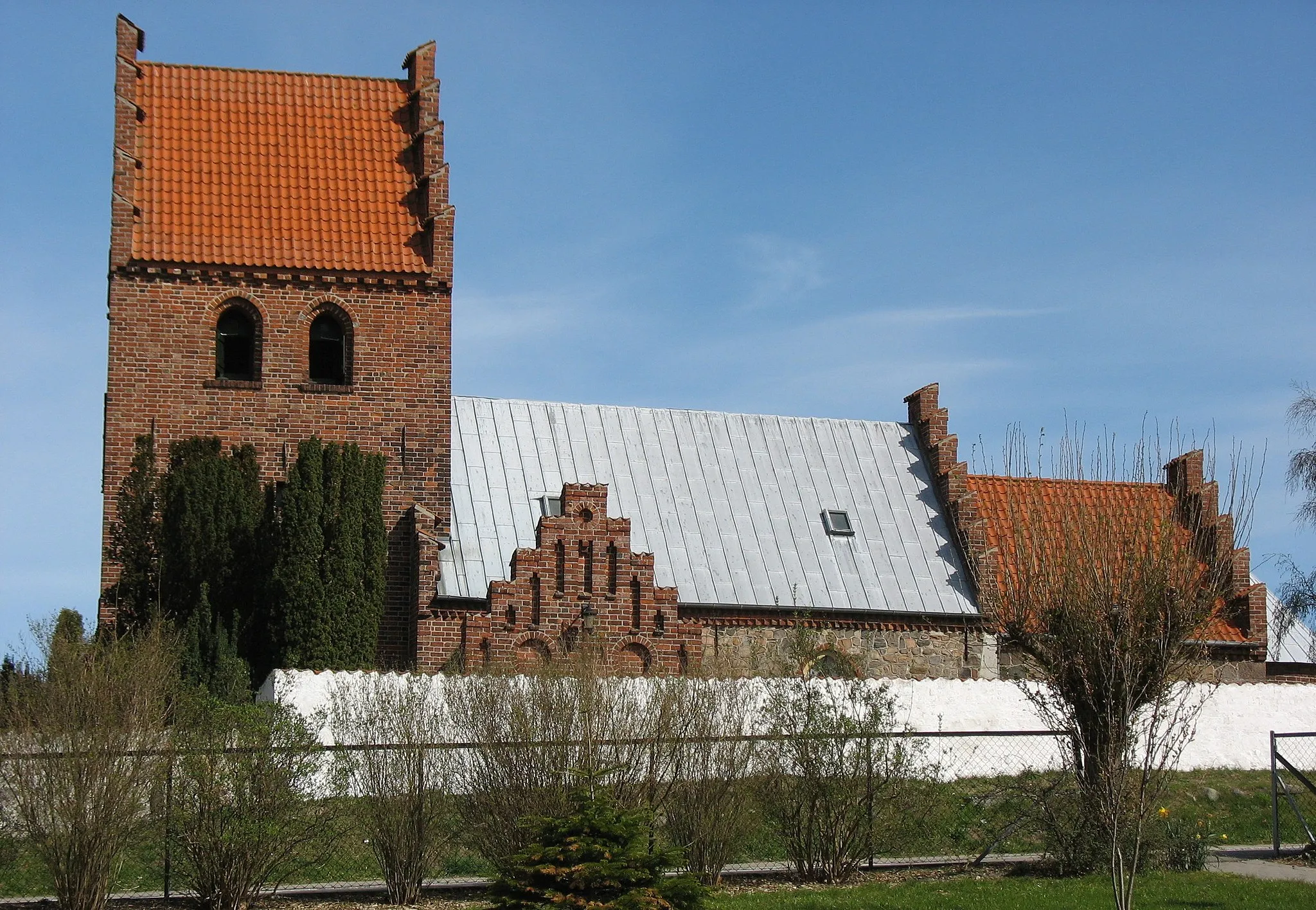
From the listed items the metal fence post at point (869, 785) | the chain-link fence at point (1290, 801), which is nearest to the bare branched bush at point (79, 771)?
the metal fence post at point (869, 785)

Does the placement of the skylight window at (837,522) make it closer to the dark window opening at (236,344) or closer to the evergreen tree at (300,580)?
the evergreen tree at (300,580)

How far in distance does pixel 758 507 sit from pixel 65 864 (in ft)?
54.0

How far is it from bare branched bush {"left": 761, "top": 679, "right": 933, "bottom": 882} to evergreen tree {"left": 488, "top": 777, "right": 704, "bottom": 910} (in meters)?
4.22

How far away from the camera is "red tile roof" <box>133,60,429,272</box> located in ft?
89.5

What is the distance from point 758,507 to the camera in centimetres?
2942

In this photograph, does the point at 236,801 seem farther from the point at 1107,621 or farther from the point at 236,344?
the point at 236,344

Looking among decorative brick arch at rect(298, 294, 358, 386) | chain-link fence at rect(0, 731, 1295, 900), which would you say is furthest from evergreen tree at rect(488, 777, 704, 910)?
decorative brick arch at rect(298, 294, 358, 386)

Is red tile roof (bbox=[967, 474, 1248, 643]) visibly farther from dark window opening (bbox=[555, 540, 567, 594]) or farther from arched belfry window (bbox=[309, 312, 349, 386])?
arched belfry window (bbox=[309, 312, 349, 386])

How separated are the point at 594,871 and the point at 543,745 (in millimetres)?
3884

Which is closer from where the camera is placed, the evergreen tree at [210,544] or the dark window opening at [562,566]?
the evergreen tree at [210,544]

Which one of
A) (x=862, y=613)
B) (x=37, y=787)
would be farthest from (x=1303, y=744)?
(x=37, y=787)

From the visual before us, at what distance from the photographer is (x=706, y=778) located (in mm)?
16734

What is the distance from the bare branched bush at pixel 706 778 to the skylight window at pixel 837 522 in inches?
490

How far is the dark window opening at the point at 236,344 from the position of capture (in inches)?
1072
